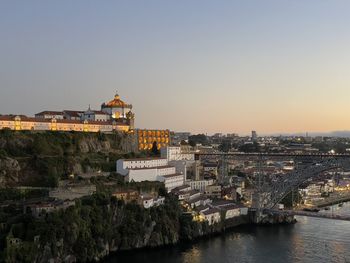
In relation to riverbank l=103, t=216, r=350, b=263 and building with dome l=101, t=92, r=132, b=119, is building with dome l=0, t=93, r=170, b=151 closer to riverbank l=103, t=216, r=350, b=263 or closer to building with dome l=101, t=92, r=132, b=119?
building with dome l=101, t=92, r=132, b=119

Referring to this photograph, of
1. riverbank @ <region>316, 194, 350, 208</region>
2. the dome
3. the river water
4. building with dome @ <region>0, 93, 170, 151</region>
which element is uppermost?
the dome

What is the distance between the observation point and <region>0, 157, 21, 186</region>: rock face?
840 inches

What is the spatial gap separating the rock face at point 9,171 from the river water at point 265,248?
6.16m

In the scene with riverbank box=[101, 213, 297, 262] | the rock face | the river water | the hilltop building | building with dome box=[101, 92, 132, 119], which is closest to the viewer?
the river water

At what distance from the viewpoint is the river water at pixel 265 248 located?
17.7 metres

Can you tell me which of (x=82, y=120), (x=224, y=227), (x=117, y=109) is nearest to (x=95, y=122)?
(x=82, y=120)

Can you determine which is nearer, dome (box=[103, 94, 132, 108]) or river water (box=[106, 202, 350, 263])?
river water (box=[106, 202, 350, 263])

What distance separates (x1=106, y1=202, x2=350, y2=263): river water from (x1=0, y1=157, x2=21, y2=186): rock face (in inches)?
243

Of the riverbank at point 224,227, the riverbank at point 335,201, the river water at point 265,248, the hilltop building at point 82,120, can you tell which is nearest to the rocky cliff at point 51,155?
the hilltop building at point 82,120

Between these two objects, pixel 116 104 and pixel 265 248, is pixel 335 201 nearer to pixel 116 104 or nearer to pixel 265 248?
pixel 265 248

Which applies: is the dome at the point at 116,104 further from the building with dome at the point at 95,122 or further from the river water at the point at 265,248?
the river water at the point at 265,248

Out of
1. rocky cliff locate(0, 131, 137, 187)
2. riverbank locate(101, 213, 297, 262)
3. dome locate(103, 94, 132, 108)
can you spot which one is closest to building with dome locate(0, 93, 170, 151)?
dome locate(103, 94, 132, 108)

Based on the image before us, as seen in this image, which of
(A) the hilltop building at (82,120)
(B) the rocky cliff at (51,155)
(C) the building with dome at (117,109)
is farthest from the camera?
(C) the building with dome at (117,109)

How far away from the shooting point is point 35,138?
2525 cm
